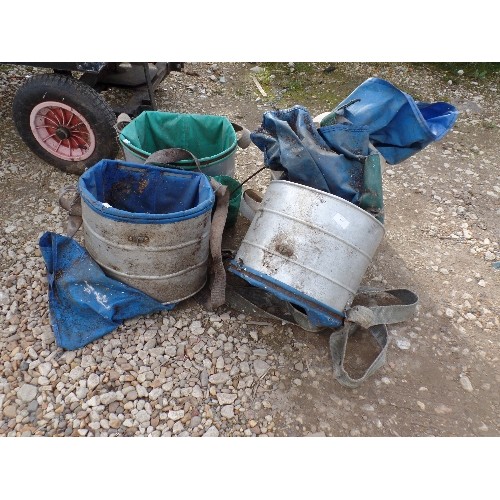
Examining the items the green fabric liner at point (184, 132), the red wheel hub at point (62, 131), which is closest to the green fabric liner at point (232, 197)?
the green fabric liner at point (184, 132)

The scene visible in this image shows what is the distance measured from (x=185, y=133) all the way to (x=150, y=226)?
1187 mm

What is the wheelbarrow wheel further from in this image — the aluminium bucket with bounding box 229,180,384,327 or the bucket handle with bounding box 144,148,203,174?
the aluminium bucket with bounding box 229,180,384,327

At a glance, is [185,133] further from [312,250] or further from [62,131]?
[312,250]

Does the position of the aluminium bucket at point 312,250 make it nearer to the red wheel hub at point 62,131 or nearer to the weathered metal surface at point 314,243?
the weathered metal surface at point 314,243

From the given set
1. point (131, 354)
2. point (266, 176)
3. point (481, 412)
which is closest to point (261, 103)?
point (266, 176)

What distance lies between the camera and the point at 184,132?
3.19m

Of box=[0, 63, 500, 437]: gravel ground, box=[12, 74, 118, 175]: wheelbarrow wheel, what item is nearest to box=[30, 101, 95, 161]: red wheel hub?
box=[12, 74, 118, 175]: wheelbarrow wheel

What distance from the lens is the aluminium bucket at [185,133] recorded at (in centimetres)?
295

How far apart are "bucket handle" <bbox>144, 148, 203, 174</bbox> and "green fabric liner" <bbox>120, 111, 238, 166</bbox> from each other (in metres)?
0.45

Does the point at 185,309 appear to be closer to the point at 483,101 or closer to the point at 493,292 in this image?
the point at 493,292

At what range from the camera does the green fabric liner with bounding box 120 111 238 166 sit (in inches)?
120

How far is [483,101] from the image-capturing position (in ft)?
16.8

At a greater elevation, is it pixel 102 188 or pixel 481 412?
pixel 102 188

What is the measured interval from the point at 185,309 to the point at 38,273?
0.90 metres
